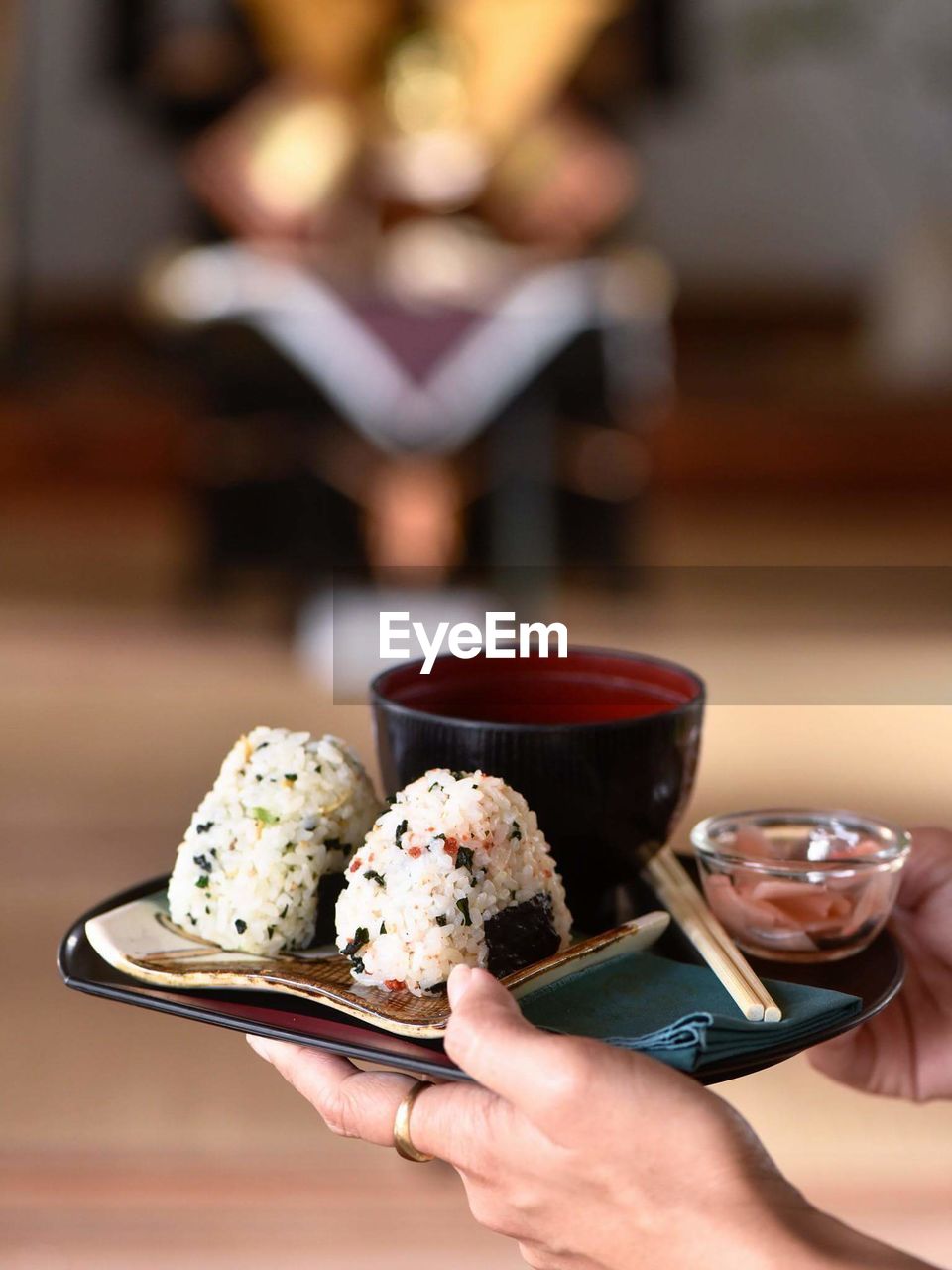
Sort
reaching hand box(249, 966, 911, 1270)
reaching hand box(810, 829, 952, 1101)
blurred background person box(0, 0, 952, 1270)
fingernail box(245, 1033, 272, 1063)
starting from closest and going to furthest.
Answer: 1. reaching hand box(249, 966, 911, 1270)
2. fingernail box(245, 1033, 272, 1063)
3. reaching hand box(810, 829, 952, 1101)
4. blurred background person box(0, 0, 952, 1270)

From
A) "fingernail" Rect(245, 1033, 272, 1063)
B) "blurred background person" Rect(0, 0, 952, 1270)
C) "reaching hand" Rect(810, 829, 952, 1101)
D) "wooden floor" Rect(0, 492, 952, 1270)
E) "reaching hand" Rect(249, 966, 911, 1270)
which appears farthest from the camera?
"blurred background person" Rect(0, 0, 952, 1270)

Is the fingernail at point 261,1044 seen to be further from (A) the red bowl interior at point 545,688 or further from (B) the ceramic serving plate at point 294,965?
(A) the red bowl interior at point 545,688

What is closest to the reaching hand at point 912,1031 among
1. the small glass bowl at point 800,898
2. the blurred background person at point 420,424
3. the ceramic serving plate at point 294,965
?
the small glass bowl at point 800,898

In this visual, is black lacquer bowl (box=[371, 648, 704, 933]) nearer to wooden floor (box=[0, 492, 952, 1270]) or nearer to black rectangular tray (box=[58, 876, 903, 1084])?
black rectangular tray (box=[58, 876, 903, 1084])

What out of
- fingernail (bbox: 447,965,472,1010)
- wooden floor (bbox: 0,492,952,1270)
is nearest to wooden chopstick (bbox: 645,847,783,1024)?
fingernail (bbox: 447,965,472,1010)

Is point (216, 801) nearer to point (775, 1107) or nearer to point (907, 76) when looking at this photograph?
point (775, 1107)

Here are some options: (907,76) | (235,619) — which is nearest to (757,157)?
(907,76)
